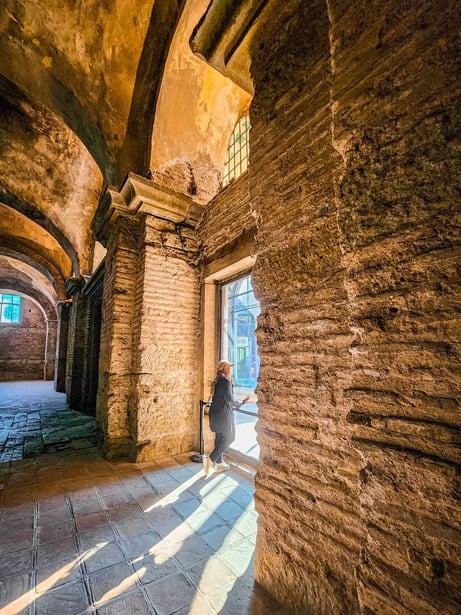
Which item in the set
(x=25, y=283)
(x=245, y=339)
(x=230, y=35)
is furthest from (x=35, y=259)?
(x=230, y=35)

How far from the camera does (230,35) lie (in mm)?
2242

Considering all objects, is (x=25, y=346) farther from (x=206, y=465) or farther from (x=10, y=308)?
(x=206, y=465)

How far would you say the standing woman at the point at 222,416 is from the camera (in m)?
3.56

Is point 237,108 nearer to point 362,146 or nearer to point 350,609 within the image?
point 362,146

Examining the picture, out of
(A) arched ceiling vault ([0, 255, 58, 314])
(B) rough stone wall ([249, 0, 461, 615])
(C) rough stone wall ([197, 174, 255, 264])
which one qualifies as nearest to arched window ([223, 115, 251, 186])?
(C) rough stone wall ([197, 174, 255, 264])

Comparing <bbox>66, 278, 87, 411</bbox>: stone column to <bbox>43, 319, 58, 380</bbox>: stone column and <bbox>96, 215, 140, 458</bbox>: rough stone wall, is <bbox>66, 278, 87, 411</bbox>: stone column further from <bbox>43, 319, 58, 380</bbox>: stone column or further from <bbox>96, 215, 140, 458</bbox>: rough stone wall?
<bbox>43, 319, 58, 380</bbox>: stone column

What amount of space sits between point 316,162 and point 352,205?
479 millimetres

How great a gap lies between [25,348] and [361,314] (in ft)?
71.3

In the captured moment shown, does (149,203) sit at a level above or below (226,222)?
above

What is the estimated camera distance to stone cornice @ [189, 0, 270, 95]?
6.95ft

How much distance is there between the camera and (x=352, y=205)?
143cm

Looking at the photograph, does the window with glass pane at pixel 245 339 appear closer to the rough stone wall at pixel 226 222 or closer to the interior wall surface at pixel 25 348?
the rough stone wall at pixel 226 222

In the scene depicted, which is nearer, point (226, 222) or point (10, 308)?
point (226, 222)

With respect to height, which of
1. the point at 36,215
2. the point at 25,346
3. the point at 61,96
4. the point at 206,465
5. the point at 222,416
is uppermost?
the point at 61,96
